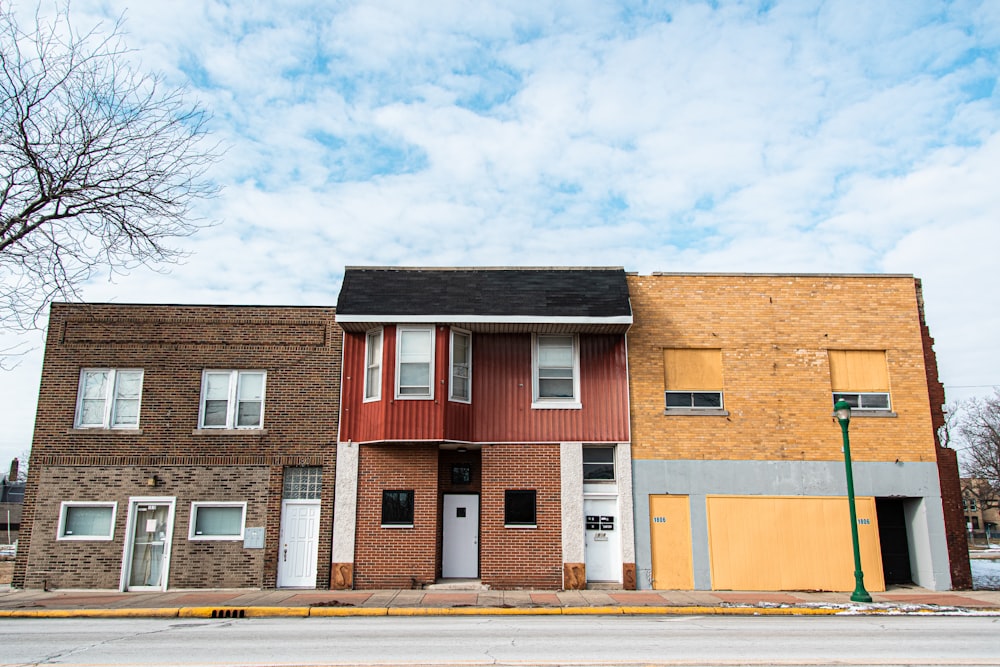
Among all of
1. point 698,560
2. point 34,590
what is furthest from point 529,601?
point 34,590

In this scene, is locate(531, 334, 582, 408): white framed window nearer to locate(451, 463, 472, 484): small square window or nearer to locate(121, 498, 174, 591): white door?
locate(451, 463, 472, 484): small square window

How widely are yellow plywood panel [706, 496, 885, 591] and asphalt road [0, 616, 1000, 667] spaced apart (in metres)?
3.62

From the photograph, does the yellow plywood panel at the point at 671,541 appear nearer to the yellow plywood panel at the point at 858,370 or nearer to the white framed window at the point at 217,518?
the yellow plywood panel at the point at 858,370

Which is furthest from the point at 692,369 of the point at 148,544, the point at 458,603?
the point at 148,544

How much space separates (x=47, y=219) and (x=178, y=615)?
8349mm

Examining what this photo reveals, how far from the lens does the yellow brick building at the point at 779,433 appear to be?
56.9 feet

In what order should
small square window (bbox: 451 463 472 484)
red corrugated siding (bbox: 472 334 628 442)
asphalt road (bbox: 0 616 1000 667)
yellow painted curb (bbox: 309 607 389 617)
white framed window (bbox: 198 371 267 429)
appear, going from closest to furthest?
1. asphalt road (bbox: 0 616 1000 667)
2. yellow painted curb (bbox: 309 607 389 617)
3. red corrugated siding (bbox: 472 334 628 442)
4. white framed window (bbox: 198 371 267 429)
5. small square window (bbox: 451 463 472 484)

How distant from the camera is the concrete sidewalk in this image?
13914mm

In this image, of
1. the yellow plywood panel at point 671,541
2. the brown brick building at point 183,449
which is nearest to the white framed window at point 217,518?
the brown brick building at point 183,449

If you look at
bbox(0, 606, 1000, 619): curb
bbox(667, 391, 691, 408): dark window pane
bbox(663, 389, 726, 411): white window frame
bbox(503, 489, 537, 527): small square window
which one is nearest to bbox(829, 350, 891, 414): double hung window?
bbox(663, 389, 726, 411): white window frame

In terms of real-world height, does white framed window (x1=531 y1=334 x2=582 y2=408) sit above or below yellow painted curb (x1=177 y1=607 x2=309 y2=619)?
above

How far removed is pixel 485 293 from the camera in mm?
18141

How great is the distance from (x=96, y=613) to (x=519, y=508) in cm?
866

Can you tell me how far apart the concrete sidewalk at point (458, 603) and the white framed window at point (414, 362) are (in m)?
4.38
